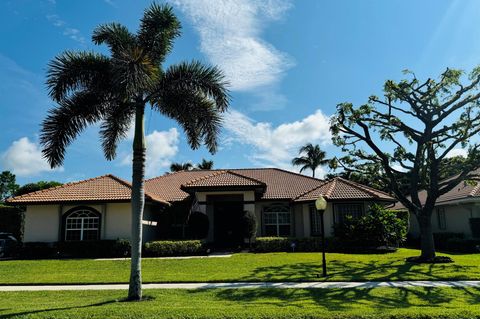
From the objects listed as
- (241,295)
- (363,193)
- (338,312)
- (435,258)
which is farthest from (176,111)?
(363,193)

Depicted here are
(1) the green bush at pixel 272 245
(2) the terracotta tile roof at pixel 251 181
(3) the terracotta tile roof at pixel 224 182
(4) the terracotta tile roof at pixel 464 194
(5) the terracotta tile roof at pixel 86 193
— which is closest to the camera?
(5) the terracotta tile roof at pixel 86 193

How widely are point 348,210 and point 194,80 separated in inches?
605

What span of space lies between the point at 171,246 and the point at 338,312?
1318 cm

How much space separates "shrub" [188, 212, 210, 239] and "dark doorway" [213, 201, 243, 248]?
230 cm

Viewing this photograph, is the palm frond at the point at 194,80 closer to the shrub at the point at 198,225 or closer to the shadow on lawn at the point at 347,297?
the shadow on lawn at the point at 347,297

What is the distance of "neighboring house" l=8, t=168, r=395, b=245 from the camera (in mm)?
21297

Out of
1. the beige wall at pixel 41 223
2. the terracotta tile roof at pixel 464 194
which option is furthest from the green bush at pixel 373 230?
the beige wall at pixel 41 223

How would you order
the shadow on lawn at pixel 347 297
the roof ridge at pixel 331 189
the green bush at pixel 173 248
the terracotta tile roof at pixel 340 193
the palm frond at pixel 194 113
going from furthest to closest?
the roof ridge at pixel 331 189
the terracotta tile roof at pixel 340 193
the green bush at pixel 173 248
the palm frond at pixel 194 113
the shadow on lawn at pixel 347 297

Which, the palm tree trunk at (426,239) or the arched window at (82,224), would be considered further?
the arched window at (82,224)

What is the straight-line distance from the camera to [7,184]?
7456cm

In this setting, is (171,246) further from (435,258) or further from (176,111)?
(435,258)

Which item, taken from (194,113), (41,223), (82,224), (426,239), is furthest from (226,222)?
(194,113)

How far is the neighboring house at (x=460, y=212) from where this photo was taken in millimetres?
22734

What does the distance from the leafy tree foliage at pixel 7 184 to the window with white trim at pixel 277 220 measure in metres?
66.4
